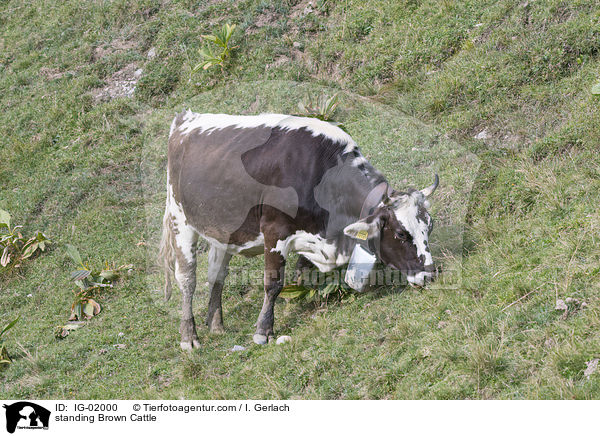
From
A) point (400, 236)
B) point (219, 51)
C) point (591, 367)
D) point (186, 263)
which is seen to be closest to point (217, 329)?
point (186, 263)

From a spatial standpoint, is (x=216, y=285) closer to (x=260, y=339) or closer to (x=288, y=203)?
(x=260, y=339)

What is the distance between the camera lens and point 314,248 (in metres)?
7.77

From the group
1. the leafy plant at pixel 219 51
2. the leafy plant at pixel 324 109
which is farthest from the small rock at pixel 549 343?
the leafy plant at pixel 219 51

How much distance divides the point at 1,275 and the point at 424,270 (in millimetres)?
7760

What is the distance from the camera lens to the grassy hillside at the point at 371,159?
615 centimetres

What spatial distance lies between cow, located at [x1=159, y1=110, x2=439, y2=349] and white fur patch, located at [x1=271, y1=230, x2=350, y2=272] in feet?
0.04

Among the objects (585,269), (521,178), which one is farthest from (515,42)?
(585,269)

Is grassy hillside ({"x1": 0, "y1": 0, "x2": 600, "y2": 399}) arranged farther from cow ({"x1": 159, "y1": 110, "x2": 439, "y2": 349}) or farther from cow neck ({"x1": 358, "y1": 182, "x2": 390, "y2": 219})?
cow neck ({"x1": 358, "y1": 182, "x2": 390, "y2": 219})

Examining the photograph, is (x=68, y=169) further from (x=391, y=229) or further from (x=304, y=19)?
(x=391, y=229)

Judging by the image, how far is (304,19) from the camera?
14453 mm
